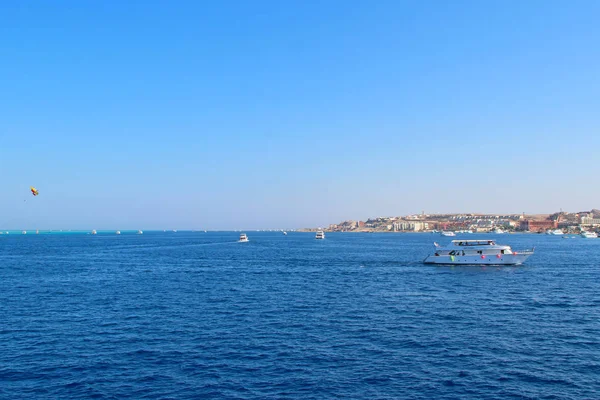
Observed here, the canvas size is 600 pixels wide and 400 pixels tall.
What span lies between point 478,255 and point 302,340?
64.4 m

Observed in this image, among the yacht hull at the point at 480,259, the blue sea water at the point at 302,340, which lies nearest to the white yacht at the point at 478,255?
the yacht hull at the point at 480,259

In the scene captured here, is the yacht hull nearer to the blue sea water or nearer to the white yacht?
the white yacht

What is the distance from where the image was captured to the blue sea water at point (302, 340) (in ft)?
84.4

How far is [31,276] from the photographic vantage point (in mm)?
75375

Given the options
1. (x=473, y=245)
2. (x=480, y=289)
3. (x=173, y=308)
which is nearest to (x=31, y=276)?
(x=173, y=308)

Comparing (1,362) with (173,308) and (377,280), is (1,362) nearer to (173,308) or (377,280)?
(173,308)

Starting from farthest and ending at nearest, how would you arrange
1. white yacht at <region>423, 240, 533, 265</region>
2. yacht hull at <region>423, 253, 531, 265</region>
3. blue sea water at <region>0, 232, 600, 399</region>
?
1. white yacht at <region>423, 240, 533, 265</region>
2. yacht hull at <region>423, 253, 531, 265</region>
3. blue sea water at <region>0, 232, 600, 399</region>

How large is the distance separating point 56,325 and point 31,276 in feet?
135

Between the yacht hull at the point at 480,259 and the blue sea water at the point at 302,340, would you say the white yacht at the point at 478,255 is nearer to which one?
the yacht hull at the point at 480,259

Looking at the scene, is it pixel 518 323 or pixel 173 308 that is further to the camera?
pixel 173 308

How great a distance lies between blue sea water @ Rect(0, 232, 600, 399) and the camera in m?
25.7

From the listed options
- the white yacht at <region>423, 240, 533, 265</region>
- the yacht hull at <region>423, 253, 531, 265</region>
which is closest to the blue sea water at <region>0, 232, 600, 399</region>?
the yacht hull at <region>423, 253, 531, 265</region>

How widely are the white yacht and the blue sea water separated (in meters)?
22.9

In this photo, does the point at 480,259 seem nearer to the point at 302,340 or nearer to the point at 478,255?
the point at 478,255
